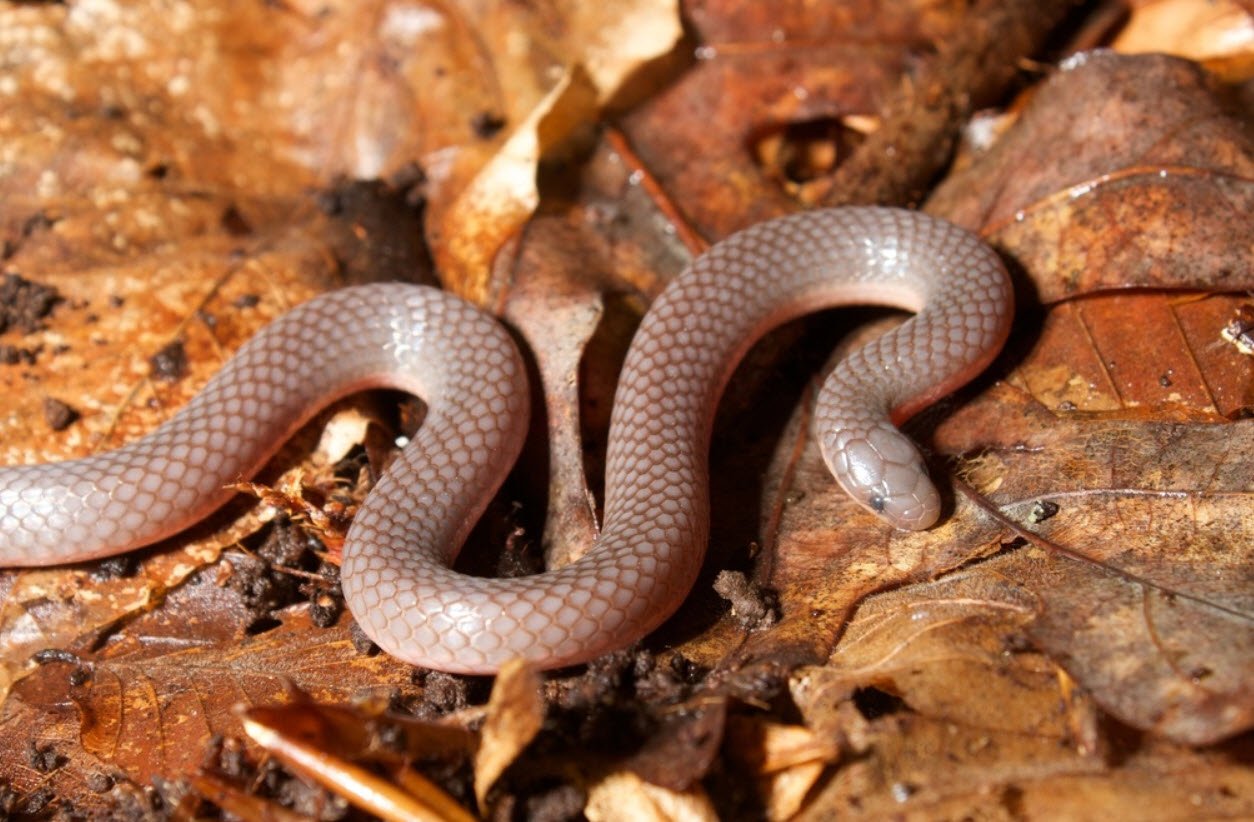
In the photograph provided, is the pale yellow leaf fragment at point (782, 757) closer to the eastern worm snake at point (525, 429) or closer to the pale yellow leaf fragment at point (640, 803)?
the pale yellow leaf fragment at point (640, 803)

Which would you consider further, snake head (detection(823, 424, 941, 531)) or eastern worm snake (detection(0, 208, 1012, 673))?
snake head (detection(823, 424, 941, 531))

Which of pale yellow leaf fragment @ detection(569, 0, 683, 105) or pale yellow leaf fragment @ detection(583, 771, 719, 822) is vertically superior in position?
pale yellow leaf fragment @ detection(569, 0, 683, 105)

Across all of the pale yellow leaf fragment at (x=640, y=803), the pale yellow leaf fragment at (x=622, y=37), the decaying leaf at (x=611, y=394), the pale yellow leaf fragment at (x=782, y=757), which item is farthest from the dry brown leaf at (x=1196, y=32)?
the pale yellow leaf fragment at (x=640, y=803)

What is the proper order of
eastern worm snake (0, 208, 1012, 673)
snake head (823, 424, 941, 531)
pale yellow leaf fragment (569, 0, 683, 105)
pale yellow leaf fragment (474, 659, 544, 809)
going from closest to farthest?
1. pale yellow leaf fragment (474, 659, 544, 809)
2. eastern worm snake (0, 208, 1012, 673)
3. snake head (823, 424, 941, 531)
4. pale yellow leaf fragment (569, 0, 683, 105)

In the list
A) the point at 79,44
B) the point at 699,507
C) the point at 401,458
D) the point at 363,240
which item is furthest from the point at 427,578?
the point at 79,44

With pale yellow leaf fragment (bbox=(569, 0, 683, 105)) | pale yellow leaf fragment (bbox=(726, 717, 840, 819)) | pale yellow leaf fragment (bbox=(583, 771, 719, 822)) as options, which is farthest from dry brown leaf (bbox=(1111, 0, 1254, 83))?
pale yellow leaf fragment (bbox=(583, 771, 719, 822))

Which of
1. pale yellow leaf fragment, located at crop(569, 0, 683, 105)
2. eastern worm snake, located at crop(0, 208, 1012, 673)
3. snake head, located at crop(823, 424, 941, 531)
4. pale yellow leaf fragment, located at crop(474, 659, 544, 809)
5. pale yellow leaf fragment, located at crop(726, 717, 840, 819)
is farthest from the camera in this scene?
pale yellow leaf fragment, located at crop(569, 0, 683, 105)

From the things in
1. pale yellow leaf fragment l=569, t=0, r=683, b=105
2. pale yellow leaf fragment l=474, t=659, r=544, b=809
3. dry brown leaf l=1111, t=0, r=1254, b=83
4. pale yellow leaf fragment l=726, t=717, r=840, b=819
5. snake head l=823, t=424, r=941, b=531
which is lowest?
pale yellow leaf fragment l=726, t=717, r=840, b=819

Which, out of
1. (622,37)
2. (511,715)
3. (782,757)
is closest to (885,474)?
(782,757)

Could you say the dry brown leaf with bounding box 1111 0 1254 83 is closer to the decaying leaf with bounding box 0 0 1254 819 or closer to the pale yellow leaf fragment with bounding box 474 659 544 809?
the decaying leaf with bounding box 0 0 1254 819
